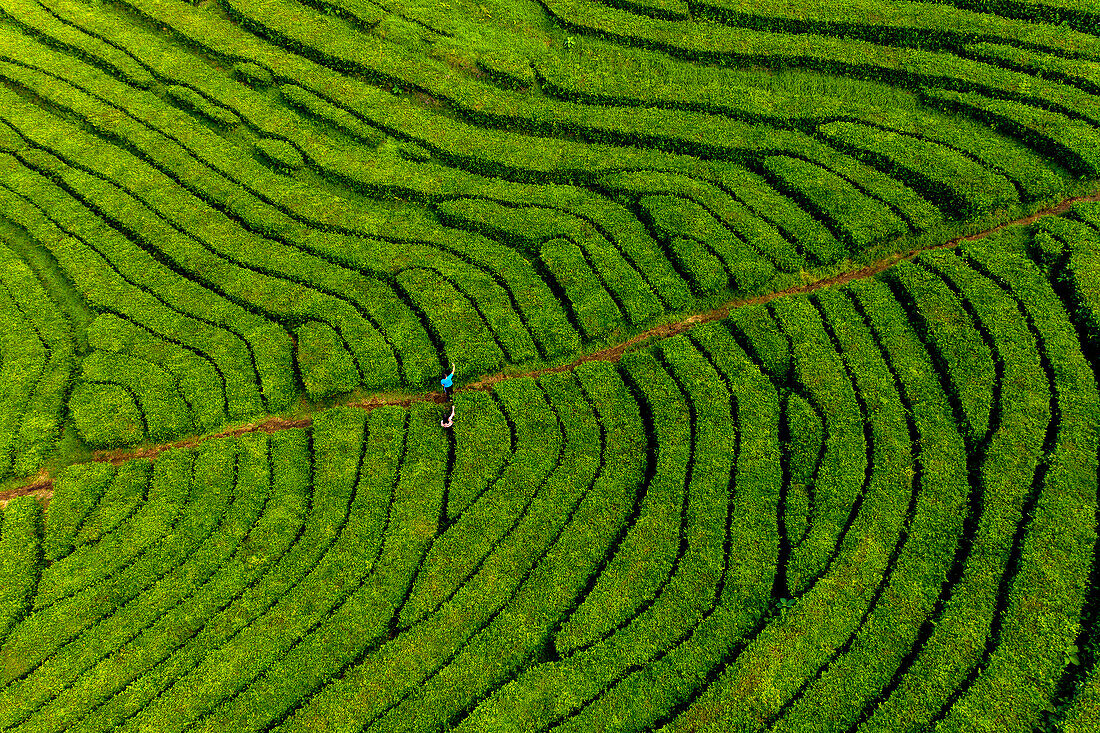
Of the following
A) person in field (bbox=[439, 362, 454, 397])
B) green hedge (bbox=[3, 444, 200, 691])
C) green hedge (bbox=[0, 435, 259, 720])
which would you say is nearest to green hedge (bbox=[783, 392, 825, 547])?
person in field (bbox=[439, 362, 454, 397])

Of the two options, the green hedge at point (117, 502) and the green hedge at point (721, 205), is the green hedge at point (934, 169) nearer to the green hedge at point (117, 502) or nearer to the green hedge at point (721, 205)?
the green hedge at point (721, 205)

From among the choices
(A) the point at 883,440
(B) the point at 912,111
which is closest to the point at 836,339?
(A) the point at 883,440

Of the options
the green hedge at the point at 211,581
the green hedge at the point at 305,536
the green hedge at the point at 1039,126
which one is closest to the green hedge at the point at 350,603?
the green hedge at the point at 305,536

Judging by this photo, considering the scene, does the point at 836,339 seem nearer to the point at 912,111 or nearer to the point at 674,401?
the point at 674,401

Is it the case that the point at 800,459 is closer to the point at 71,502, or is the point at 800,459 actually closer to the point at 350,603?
the point at 350,603

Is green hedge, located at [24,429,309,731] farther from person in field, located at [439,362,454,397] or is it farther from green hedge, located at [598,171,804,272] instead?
green hedge, located at [598,171,804,272]

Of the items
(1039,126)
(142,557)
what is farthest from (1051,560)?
(142,557)
